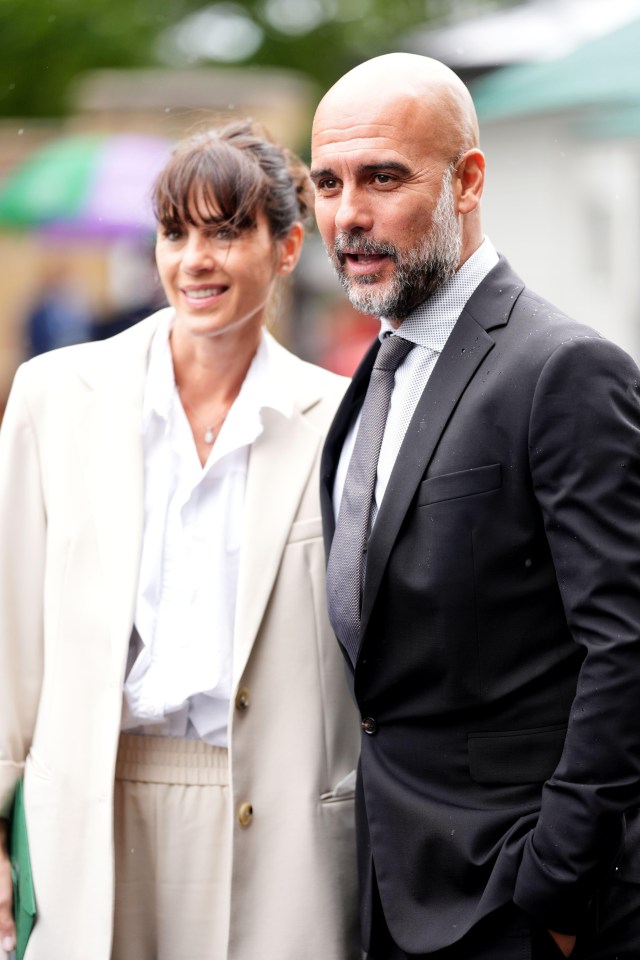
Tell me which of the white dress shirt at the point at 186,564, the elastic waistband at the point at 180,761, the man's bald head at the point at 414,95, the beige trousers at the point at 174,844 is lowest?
the beige trousers at the point at 174,844

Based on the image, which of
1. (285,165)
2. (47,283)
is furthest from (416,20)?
(285,165)

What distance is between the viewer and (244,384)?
290cm

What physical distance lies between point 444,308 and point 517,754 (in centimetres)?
85

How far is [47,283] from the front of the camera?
1199 centimetres

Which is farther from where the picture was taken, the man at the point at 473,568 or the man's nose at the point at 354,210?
the man's nose at the point at 354,210

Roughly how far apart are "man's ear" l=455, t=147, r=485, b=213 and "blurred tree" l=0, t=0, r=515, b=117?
2024 centimetres

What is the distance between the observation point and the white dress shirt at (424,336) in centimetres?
244

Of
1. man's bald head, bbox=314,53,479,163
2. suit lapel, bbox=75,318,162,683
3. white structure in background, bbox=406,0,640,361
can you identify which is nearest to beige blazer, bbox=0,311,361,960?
suit lapel, bbox=75,318,162,683

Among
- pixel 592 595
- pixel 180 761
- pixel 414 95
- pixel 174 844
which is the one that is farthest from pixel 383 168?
pixel 174 844

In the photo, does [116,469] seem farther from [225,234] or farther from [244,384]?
[225,234]

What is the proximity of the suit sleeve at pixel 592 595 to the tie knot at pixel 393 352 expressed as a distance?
41 cm

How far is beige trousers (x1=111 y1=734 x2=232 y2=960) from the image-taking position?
9.02 feet

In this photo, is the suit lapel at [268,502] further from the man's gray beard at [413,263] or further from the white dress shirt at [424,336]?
the man's gray beard at [413,263]

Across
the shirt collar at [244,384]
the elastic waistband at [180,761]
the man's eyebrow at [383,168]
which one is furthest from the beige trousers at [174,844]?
the man's eyebrow at [383,168]
